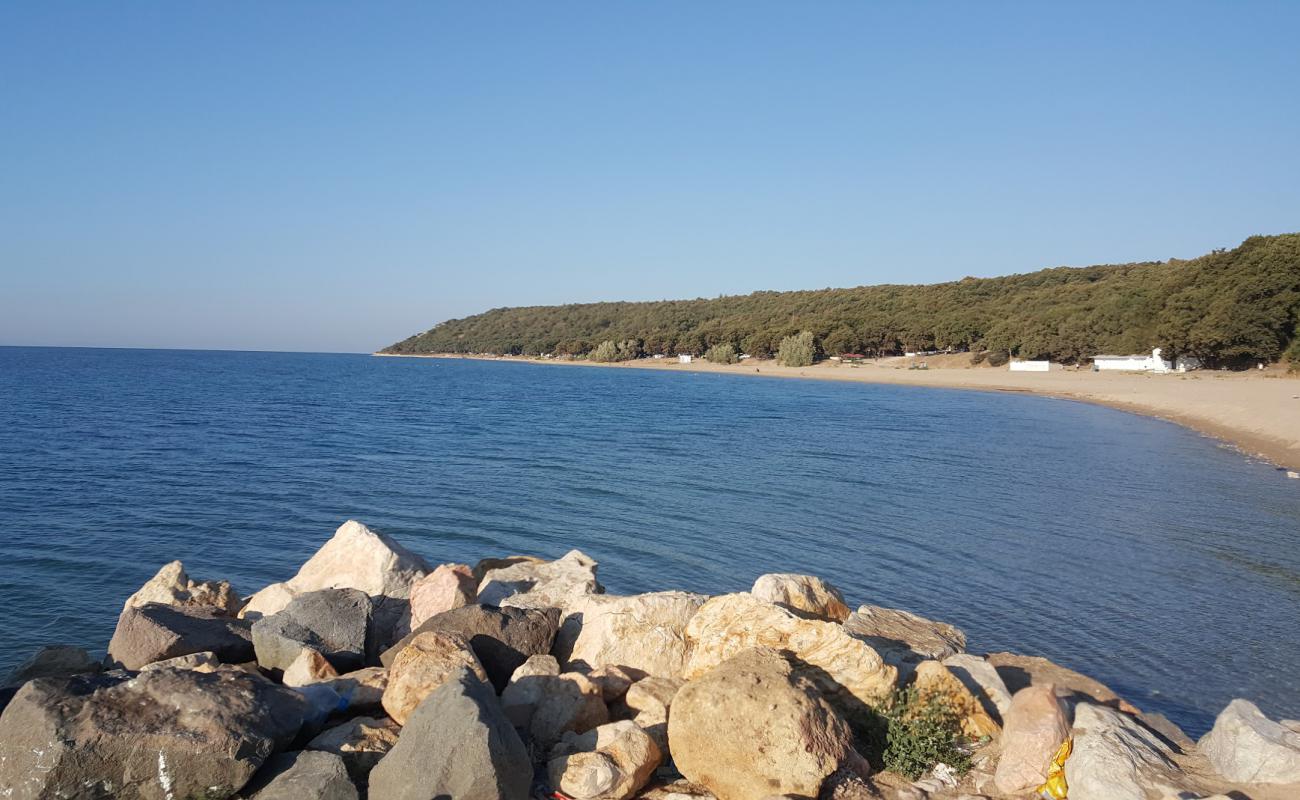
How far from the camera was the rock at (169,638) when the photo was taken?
8219 millimetres

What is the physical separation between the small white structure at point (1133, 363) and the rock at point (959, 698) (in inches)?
3123

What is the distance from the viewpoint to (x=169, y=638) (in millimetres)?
8258

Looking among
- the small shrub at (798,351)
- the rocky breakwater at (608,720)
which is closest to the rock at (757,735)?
the rocky breakwater at (608,720)

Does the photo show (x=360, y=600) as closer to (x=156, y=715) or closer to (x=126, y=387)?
(x=156, y=715)

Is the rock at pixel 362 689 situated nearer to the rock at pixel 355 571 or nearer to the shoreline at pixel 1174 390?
the rock at pixel 355 571

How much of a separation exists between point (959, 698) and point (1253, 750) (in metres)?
1.97

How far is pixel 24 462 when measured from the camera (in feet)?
86.5

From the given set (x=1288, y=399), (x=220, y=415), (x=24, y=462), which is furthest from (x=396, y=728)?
(x=1288, y=399)

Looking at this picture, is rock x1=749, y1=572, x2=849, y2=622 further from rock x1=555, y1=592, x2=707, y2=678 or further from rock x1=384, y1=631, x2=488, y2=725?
rock x1=384, y1=631, x2=488, y2=725

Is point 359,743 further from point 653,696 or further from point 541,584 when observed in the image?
point 541,584

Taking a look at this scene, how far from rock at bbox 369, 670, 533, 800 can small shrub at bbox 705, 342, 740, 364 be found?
5162 inches

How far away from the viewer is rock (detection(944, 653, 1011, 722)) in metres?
7.14

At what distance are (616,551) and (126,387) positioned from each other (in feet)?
220

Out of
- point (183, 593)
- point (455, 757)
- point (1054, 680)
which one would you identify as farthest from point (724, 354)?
point (455, 757)
